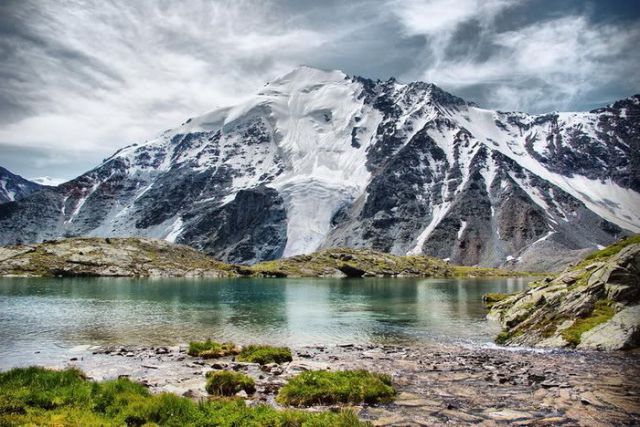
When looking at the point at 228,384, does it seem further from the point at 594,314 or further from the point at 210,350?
the point at 594,314

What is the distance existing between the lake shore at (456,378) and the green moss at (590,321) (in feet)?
13.3

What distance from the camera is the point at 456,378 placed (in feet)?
95.4

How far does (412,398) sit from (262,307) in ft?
236

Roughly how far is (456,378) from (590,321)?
21.1 metres

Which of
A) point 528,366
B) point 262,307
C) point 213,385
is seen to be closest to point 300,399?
point 213,385

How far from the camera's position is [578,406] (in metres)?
22.1

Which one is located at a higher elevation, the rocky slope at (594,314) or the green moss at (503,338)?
the rocky slope at (594,314)

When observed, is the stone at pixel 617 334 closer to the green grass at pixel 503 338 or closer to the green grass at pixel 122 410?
the green grass at pixel 503 338

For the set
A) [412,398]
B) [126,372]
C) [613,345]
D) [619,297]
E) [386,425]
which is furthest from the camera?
[619,297]

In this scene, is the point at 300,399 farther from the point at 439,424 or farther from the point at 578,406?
the point at 578,406

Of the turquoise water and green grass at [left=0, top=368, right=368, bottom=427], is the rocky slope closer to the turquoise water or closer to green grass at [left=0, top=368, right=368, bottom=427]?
the turquoise water

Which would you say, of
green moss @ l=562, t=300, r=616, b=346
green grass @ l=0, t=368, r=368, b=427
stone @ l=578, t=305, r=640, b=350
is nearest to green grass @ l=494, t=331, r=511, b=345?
green moss @ l=562, t=300, r=616, b=346

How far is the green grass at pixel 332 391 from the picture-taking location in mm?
23344

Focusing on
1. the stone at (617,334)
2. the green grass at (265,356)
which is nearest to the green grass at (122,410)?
the green grass at (265,356)
